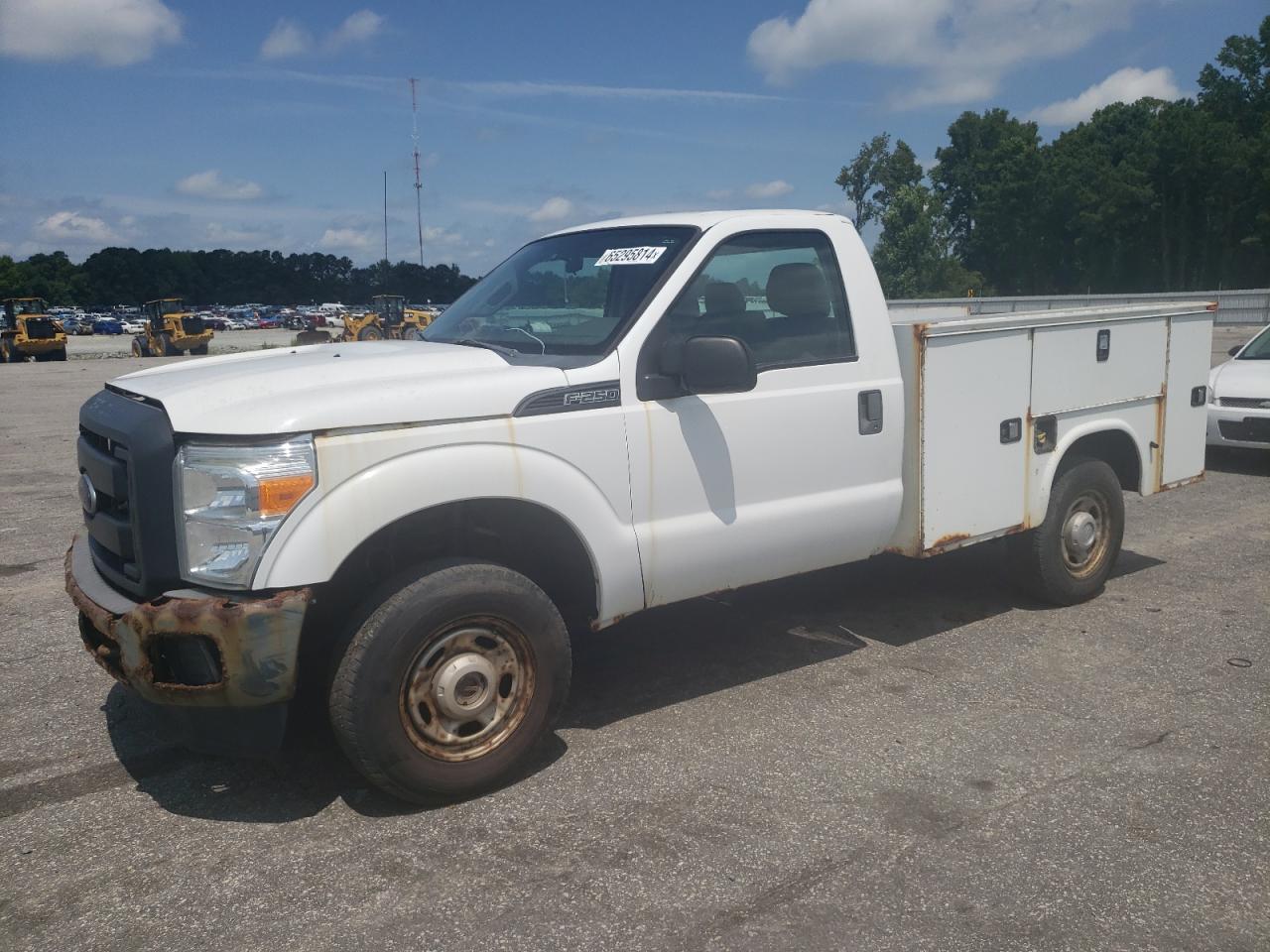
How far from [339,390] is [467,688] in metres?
1.12

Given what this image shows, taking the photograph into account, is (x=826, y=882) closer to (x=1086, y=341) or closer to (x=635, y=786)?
(x=635, y=786)

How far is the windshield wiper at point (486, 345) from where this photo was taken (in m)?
4.27

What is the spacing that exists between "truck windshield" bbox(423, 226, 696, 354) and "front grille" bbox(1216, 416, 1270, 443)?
7.59m

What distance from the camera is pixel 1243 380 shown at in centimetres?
1003

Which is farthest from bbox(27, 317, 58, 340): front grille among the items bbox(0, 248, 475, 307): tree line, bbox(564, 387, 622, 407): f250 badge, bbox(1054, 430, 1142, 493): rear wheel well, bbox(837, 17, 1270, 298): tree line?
bbox(0, 248, 475, 307): tree line

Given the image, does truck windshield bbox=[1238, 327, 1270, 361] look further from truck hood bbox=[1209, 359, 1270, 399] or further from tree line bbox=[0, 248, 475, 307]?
tree line bbox=[0, 248, 475, 307]

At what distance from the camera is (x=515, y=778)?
12.9 feet

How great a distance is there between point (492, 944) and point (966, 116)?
325 ft

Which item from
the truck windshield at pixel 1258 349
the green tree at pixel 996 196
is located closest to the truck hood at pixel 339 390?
the truck windshield at pixel 1258 349

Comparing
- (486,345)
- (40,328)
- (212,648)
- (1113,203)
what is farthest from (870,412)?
(1113,203)

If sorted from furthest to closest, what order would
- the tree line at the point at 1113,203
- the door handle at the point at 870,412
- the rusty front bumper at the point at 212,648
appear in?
the tree line at the point at 1113,203, the door handle at the point at 870,412, the rusty front bumper at the point at 212,648

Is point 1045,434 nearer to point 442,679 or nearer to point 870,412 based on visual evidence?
point 870,412

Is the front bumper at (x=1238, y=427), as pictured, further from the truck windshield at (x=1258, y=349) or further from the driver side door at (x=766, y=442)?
the driver side door at (x=766, y=442)

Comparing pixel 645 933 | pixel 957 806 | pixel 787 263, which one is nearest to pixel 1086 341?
pixel 787 263
